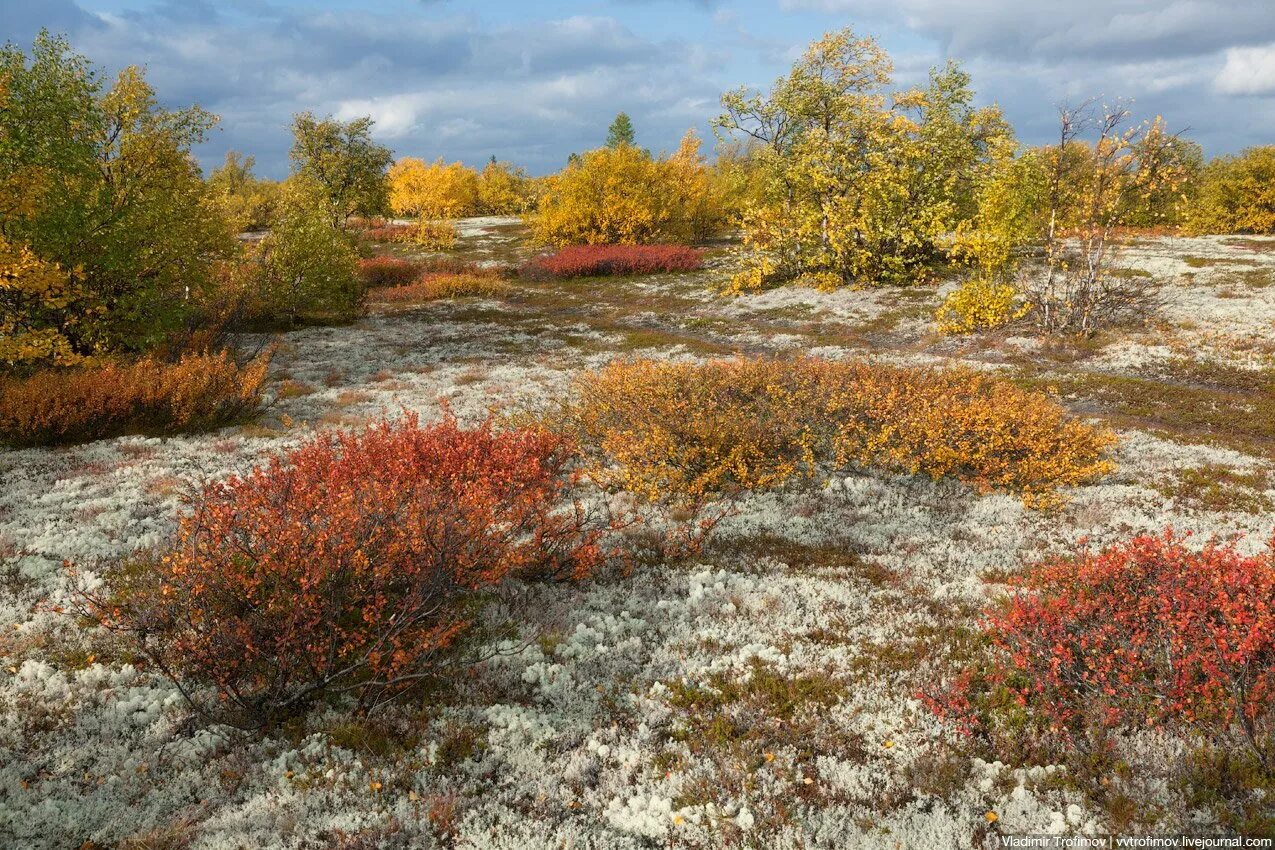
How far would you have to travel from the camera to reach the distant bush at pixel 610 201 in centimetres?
5234

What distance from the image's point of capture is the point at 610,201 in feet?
172

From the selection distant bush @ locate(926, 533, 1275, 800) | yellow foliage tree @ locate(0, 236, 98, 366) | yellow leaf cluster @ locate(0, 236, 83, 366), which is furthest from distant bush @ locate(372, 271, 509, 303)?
distant bush @ locate(926, 533, 1275, 800)

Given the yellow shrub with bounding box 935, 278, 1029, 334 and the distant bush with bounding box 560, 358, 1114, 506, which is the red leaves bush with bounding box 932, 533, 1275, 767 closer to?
the distant bush with bounding box 560, 358, 1114, 506

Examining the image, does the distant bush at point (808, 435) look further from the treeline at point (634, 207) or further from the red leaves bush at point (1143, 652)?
the treeline at point (634, 207)

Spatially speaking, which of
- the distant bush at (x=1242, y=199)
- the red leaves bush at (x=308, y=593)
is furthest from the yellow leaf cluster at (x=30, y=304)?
the distant bush at (x=1242, y=199)

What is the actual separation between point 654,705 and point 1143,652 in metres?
4.67

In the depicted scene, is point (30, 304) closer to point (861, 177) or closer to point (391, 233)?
point (861, 177)

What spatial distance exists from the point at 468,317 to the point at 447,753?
30758 millimetres

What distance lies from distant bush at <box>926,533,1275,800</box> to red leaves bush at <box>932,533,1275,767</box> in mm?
12

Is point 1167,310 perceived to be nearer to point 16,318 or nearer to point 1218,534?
point 1218,534

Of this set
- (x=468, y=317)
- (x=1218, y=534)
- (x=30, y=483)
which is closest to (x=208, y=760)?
(x=30, y=483)

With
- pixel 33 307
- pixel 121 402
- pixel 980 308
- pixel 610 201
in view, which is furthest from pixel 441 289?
pixel 980 308

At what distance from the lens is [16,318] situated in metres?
19.0

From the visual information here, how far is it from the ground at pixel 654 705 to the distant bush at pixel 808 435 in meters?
0.56
